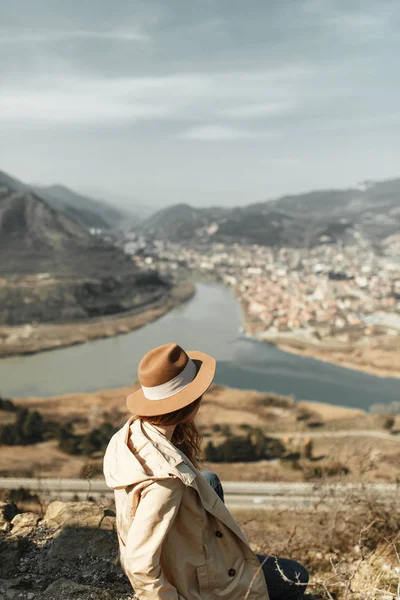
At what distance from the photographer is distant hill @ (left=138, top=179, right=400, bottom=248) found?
7350 cm

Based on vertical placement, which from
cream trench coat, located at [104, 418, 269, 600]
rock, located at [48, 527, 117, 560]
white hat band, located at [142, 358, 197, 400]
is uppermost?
white hat band, located at [142, 358, 197, 400]

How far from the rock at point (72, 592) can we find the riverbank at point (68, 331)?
77.3 ft

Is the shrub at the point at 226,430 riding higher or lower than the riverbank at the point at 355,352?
higher

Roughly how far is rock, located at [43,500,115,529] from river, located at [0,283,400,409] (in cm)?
1630

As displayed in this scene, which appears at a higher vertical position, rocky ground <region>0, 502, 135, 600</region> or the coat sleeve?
the coat sleeve

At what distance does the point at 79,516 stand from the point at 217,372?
18.0 metres

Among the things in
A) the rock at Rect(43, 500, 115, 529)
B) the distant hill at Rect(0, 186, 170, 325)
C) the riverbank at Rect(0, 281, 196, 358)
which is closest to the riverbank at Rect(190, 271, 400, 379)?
the riverbank at Rect(0, 281, 196, 358)

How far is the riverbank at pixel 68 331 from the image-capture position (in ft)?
79.7

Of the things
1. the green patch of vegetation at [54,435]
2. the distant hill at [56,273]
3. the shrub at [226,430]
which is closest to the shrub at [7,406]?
the green patch of vegetation at [54,435]

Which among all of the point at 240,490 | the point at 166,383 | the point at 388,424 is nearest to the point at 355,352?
the point at 388,424

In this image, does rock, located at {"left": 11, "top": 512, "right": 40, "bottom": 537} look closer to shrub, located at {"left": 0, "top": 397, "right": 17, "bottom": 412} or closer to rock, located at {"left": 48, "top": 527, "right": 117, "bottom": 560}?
rock, located at {"left": 48, "top": 527, "right": 117, "bottom": 560}

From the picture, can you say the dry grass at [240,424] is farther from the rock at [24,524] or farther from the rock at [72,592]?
the rock at [72,592]

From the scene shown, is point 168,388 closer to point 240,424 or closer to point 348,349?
point 240,424

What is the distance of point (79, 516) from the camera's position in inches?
79.3
